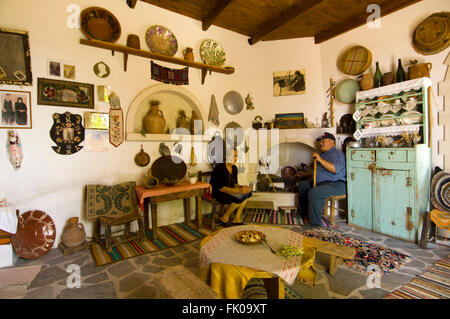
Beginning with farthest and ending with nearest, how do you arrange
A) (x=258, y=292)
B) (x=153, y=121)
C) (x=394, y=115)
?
(x=153, y=121) < (x=394, y=115) < (x=258, y=292)

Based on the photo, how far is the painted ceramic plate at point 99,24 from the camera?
3283 mm

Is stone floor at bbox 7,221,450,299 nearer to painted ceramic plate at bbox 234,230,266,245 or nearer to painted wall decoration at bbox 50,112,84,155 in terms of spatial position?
painted ceramic plate at bbox 234,230,266,245

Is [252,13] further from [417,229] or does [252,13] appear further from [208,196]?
[417,229]

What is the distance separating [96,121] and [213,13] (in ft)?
9.03

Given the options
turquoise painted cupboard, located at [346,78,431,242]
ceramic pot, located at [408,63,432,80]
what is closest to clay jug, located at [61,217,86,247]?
turquoise painted cupboard, located at [346,78,431,242]

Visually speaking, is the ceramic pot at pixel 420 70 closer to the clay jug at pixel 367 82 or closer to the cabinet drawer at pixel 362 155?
the clay jug at pixel 367 82

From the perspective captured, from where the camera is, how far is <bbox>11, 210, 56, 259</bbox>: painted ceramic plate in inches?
112

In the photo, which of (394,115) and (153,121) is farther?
(153,121)

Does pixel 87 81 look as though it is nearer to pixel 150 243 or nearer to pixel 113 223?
pixel 113 223

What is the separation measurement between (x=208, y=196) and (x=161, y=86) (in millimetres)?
Result: 2100

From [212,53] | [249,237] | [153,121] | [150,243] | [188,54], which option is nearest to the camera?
[249,237]

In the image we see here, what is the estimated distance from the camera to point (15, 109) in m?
2.95

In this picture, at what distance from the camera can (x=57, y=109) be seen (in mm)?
3193

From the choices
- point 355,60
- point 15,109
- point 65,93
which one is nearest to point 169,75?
point 65,93
